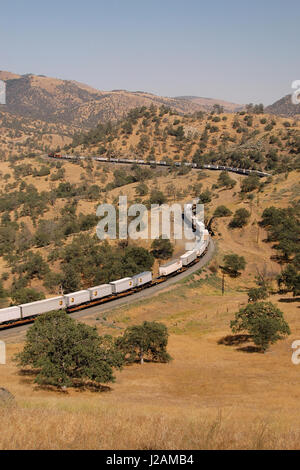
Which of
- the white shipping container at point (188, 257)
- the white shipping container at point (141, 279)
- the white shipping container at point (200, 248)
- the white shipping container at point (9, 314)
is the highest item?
the white shipping container at point (200, 248)

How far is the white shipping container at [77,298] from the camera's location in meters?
43.0

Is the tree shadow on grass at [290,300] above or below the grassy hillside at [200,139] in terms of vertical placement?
below

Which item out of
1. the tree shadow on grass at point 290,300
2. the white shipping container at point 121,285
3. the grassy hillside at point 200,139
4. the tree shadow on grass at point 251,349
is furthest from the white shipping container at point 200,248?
the grassy hillside at point 200,139

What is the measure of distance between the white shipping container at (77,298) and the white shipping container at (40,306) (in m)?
0.81

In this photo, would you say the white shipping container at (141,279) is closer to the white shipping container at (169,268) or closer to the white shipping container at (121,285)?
the white shipping container at (121,285)

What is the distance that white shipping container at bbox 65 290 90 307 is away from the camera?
141 ft

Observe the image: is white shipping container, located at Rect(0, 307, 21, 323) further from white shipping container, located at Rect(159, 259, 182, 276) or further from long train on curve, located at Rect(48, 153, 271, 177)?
long train on curve, located at Rect(48, 153, 271, 177)

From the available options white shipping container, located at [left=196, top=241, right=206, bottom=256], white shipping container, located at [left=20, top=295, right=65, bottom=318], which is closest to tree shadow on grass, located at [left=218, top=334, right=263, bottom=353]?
white shipping container, located at [left=20, top=295, right=65, bottom=318]

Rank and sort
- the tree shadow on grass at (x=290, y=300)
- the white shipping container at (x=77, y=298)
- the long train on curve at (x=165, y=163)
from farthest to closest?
1. the long train on curve at (x=165, y=163)
2. the tree shadow on grass at (x=290, y=300)
3. the white shipping container at (x=77, y=298)

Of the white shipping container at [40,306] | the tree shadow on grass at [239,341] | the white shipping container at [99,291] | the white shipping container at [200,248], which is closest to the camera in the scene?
the tree shadow on grass at [239,341]

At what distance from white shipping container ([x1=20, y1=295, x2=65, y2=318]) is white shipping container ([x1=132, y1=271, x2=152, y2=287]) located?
11.3m

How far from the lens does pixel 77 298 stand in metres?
44.0

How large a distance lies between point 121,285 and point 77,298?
680 cm

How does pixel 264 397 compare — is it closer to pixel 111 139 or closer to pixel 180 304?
pixel 180 304
